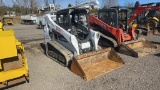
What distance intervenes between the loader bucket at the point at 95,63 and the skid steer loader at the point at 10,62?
1843mm

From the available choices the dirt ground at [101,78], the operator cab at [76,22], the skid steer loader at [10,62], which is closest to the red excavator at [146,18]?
the dirt ground at [101,78]

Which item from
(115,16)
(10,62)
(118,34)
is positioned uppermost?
(115,16)

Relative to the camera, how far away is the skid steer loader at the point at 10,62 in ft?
14.9

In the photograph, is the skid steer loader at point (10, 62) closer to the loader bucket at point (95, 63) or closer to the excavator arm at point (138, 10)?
the loader bucket at point (95, 63)

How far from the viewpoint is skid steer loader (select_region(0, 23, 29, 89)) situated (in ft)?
14.9

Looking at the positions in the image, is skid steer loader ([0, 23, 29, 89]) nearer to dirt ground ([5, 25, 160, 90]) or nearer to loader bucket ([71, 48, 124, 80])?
dirt ground ([5, 25, 160, 90])

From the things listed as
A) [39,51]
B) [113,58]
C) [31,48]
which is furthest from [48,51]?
[113,58]

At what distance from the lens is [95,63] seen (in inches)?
287

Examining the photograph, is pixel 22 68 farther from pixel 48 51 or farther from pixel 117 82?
pixel 48 51

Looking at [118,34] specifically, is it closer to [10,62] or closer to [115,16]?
[115,16]

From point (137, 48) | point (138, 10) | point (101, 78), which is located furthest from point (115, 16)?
point (138, 10)

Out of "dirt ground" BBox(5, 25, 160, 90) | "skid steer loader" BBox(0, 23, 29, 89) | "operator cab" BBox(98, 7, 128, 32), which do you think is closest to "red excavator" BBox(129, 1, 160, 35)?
"operator cab" BBox(98, 7, 128, 32)

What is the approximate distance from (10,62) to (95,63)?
3355mm

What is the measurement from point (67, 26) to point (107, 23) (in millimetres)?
3010
